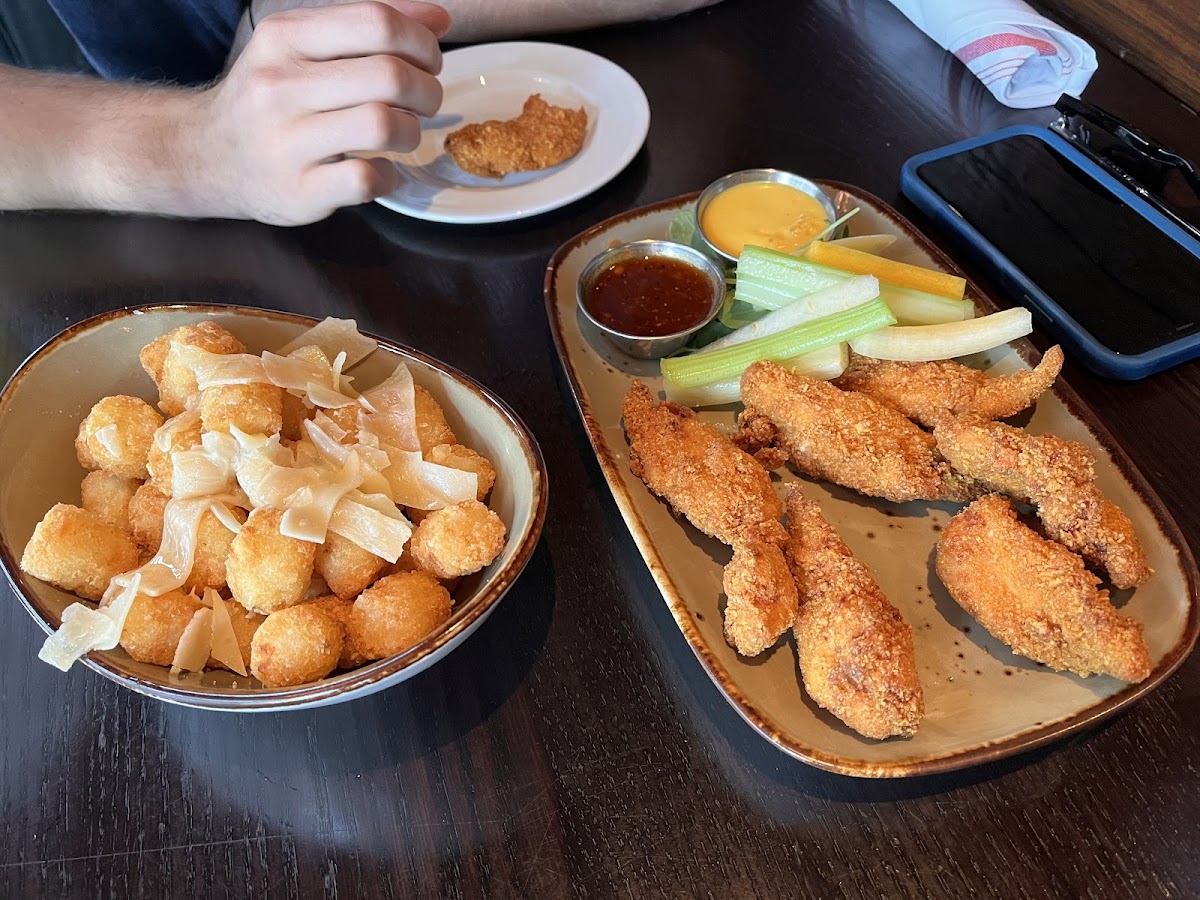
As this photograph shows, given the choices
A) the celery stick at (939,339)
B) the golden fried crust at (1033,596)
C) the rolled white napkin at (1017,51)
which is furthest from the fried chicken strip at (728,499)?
the rolled white napkin at (1017,51)

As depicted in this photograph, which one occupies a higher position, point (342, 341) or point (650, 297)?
point (342, 341)

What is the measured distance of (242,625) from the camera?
1.44m

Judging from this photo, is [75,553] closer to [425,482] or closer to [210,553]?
[210,553]

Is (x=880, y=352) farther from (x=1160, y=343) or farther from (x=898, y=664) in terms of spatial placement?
(x=898, y=664)

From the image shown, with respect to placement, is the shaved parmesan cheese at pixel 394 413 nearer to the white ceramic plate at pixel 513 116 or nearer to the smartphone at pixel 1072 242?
the white ceramic plate at pixel 513 116

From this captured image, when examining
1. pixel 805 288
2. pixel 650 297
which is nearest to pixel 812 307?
pixel 805 288

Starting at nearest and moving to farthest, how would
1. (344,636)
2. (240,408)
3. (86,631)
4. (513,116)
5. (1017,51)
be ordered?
(86,631) < (344,636) < (240,408) < (1017,51) < (513,116)

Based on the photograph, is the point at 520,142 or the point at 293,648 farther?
the point at 520,142

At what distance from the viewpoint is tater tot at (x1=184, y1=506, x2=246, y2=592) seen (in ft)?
4.78

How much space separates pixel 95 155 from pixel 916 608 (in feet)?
8.34

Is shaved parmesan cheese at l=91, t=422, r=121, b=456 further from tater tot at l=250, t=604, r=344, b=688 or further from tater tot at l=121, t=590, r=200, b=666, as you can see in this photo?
tater tot at l=250, t=604, r=344, b=688

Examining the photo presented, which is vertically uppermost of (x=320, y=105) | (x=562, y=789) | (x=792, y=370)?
(x=320, y=105)

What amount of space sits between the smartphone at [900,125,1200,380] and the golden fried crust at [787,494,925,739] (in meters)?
1.01

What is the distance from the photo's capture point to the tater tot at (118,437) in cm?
156
